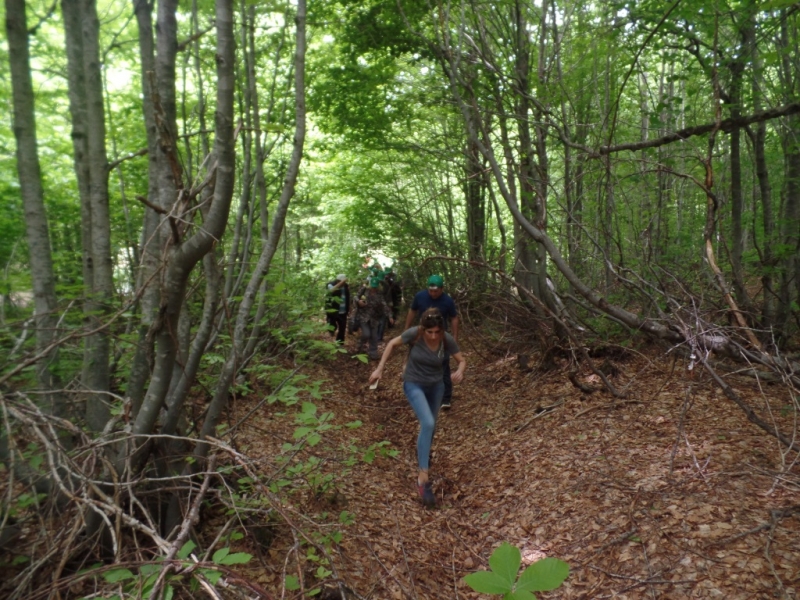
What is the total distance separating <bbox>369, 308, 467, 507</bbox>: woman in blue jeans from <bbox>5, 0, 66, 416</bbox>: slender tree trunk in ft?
8.68

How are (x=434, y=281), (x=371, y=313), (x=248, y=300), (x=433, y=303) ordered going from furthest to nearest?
(x=371, y=313)
(x=433, y=303)
(x=434, y=281)
(x=248, y=300)

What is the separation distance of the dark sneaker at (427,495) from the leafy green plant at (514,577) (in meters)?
3.21

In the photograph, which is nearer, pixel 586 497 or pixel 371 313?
pixel 586 497

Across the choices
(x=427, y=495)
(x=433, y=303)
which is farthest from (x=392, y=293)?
(x=427, y=495)

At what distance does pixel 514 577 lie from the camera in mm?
1700

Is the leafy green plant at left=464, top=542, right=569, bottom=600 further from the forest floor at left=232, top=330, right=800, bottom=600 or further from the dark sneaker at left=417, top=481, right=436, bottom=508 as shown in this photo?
the dark sneaker at left=417, top=481, right=436, bottom=508

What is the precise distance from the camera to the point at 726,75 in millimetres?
5969

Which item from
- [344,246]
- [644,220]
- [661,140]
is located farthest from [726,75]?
[344,246]

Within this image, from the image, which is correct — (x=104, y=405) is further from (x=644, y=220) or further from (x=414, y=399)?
(x=644, y=220)

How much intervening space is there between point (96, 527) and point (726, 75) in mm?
7881

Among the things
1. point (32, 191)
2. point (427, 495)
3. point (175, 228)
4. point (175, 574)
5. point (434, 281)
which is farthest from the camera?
point (434, 281)

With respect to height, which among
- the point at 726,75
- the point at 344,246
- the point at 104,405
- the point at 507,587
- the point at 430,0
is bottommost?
the point at 507,587

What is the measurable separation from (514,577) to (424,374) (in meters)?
3.18

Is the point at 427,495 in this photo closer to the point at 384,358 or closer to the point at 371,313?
the point at 384,358
